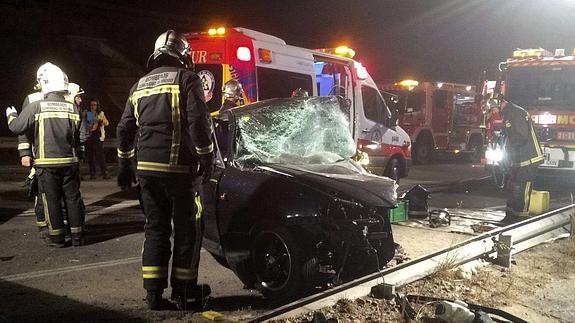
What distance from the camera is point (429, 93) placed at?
18.2 meters

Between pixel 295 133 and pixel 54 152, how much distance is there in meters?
2.54

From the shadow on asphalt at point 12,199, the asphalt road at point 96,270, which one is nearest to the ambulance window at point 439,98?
the asphalt road at point 96,270

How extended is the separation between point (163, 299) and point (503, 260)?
3307mm

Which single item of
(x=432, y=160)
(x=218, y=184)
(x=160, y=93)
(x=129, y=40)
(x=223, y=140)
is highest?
(x=129, y=40)

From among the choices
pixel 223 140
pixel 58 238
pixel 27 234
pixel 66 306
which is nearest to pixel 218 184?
pixel 223 140

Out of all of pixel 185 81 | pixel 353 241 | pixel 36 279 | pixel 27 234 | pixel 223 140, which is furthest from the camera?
pixel 27 234

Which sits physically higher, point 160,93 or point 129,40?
point 129,40

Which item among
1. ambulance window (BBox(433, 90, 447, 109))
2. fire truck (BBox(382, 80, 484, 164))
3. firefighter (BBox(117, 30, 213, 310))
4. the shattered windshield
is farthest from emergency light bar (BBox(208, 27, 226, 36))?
ambulance window (BBox(433, 90, 447, 109))

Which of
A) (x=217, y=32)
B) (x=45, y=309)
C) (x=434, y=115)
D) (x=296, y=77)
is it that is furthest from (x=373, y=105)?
(x=434, y=115)

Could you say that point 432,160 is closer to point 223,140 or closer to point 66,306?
point 223,140

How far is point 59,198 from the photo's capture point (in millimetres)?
5391

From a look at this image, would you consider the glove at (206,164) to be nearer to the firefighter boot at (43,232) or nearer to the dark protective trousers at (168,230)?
the dark protective trousers at (168,230)

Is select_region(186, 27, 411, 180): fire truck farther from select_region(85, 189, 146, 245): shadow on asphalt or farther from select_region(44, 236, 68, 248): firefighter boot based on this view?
select_region(44, 236, 68, 248): firefighter boot

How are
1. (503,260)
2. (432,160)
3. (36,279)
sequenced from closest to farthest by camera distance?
(36,279) < (503,260) < (432,160)
